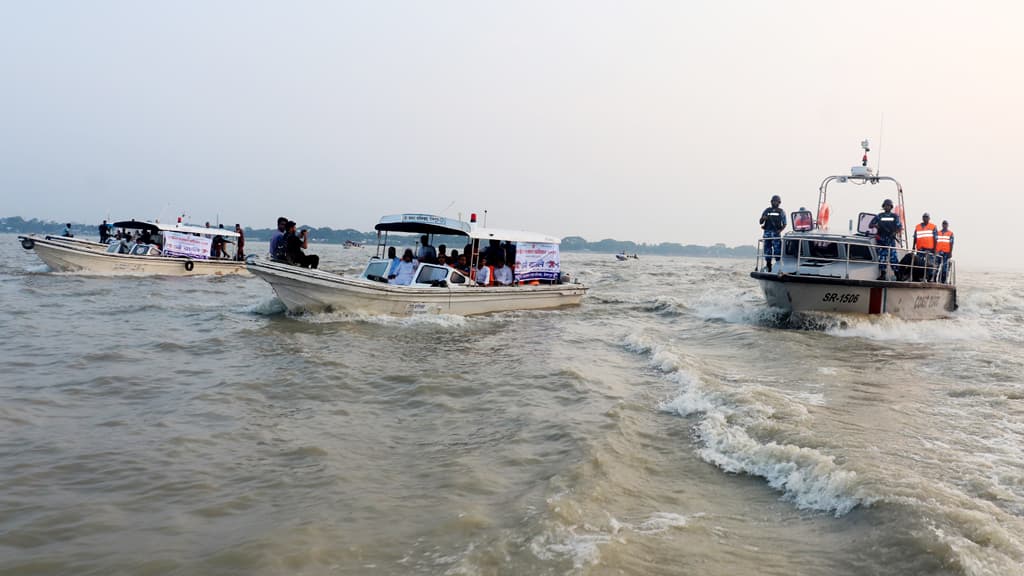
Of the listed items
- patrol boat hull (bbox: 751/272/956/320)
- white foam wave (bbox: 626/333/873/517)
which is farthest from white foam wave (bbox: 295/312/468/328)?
patrol boat hull (bbox: 751/272/956/320)

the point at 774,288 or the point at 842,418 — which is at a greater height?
the point at 774,288

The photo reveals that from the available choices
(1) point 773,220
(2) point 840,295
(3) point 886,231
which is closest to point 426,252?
(1) point 773,220

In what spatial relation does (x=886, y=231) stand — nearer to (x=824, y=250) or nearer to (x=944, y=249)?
(x=824, y=250)

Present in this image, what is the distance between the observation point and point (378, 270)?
1678cm

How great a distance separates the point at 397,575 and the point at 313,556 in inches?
23.6

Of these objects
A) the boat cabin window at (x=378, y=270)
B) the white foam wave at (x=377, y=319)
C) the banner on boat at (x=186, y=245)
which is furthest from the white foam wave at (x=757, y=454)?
the banner on boat at (x=186, y=245)

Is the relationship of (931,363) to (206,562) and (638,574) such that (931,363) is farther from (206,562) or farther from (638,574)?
(206,562)

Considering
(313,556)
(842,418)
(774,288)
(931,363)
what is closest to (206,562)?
(313,556)

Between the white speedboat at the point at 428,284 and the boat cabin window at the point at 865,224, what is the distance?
27.8 ft

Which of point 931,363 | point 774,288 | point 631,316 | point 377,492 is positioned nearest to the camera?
point 377,492

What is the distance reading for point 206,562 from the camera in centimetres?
400

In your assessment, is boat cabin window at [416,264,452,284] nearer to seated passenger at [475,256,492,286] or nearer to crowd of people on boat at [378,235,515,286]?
crowd of people on boat at [378,235,515,286]

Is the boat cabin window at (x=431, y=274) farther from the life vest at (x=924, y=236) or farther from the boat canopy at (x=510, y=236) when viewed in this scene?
the life vest at (x=924, y=236)

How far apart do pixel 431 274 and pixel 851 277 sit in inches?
413
